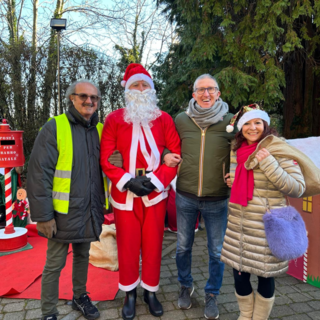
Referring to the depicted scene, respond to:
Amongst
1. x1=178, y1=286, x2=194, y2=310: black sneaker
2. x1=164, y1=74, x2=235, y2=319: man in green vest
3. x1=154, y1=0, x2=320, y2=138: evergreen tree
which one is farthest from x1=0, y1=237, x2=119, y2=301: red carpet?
x1=154, y1=0, x2=320, y2=138: evergreen tree

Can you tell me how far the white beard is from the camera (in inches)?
103

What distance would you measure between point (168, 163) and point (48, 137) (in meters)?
1.07

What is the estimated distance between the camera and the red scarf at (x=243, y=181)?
214 cm

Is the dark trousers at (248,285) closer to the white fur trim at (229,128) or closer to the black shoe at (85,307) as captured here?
the white fur trim at (229,128)

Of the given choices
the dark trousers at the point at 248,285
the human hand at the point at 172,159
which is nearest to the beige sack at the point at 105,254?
the human hand at the point at 172,159

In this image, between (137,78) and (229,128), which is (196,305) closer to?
(229,128)

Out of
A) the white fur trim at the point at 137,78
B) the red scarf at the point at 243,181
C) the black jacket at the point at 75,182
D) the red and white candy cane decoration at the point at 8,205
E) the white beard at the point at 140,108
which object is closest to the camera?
the red scarf at the point at 243,181

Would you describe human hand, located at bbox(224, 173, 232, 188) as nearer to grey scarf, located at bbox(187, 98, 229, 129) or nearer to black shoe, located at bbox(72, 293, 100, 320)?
grey scarf, located at bbox(187, 98, 229, 129)

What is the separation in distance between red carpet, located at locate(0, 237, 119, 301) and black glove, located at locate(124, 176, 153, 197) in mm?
1285

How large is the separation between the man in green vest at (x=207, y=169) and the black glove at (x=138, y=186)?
0.99 ft

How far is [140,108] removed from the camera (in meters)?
2.60

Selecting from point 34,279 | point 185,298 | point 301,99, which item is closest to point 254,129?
point 185,298

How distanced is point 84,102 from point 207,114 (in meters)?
1.13

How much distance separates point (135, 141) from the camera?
262 centimetres
